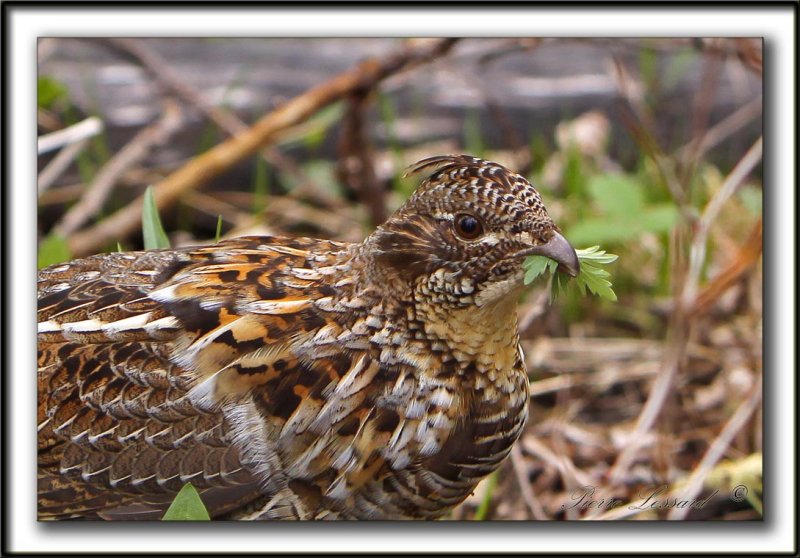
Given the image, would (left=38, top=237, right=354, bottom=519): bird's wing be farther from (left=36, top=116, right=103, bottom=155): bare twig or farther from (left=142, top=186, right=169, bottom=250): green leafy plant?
(left=36, top=116, right=103, bottom=155): bare twig

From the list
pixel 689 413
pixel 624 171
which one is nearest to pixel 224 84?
pixel 624 171

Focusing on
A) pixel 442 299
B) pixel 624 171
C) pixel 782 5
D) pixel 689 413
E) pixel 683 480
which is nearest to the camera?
pixel 442 299

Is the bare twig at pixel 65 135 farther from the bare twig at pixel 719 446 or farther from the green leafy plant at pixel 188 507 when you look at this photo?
the bare twig at pixel 719 446

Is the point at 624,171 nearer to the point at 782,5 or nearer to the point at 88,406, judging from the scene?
the point at 782,5

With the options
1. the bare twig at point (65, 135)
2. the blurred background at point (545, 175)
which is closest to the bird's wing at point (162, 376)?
the bare twig at point (65, 135)

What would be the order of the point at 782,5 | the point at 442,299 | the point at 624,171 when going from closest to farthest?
the point at 442,299 → the point at 782,5 → the point at 624,171

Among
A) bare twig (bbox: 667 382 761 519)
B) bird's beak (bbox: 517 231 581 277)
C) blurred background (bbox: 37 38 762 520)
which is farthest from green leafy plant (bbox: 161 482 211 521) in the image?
bare twig (bbox: 667 382 761 519)
